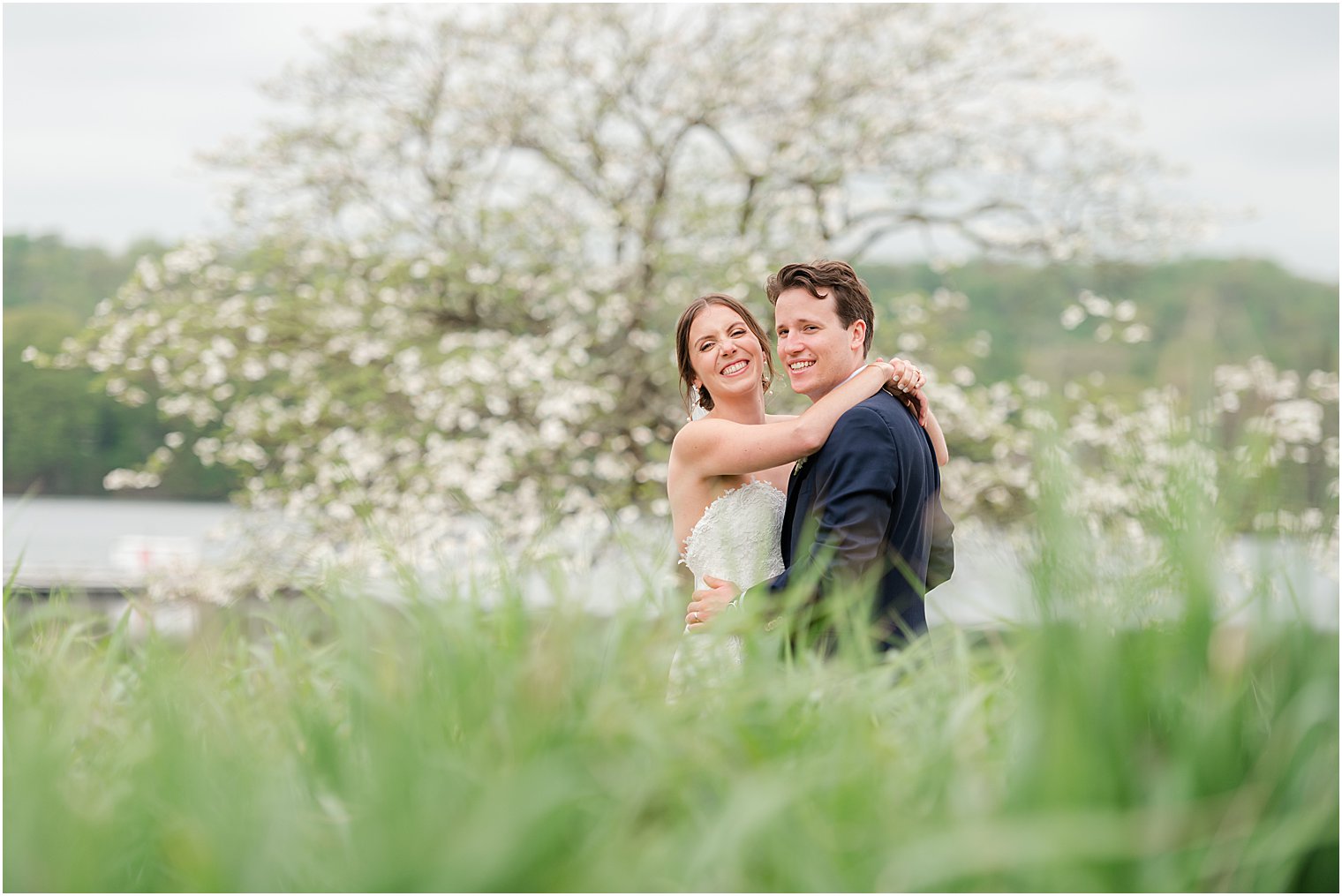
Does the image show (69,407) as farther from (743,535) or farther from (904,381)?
(904,381)

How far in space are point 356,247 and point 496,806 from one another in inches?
409

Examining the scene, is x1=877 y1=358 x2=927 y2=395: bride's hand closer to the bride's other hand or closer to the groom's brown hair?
the groom's brown hair

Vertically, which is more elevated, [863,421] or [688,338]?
[688,338]

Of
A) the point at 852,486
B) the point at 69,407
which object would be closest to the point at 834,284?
the point at 852,486

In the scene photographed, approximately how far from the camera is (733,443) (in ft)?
11.7

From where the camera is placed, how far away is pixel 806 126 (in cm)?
1101

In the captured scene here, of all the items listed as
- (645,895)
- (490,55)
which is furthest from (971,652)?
(490,55)

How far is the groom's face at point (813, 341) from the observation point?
3.56 m

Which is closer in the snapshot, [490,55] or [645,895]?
[645,895]

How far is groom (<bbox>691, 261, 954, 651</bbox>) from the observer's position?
119 inches

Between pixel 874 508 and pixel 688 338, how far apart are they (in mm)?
1201

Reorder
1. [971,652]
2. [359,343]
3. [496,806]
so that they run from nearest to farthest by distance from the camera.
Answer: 1. [496,806]
2. [971,652]
3. [359,343]

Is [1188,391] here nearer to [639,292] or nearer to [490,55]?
[639,292]

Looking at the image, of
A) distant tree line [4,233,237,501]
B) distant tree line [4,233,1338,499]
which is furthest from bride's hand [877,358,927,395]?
distant tree line [4,233,237,501]
